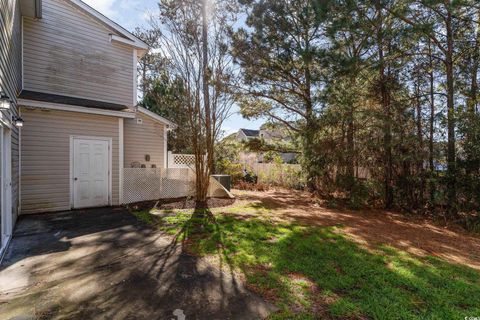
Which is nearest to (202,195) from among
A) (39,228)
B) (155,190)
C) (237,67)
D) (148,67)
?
(155,190)

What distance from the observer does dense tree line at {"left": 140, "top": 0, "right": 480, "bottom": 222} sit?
20.5ft

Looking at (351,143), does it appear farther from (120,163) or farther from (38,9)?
(38,9)

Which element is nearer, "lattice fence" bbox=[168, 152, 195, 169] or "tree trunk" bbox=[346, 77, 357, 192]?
"tree trunk" bbox=[346, 77, 357, 192]

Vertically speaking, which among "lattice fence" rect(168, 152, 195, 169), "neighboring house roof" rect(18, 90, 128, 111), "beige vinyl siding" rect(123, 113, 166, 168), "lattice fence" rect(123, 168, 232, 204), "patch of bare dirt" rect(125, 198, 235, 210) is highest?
"neighboring house roof" rect(18, 90, 128, 111)

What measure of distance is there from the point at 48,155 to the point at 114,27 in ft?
15.3

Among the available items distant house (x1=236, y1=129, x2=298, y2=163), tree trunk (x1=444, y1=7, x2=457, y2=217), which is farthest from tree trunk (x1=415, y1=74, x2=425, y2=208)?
distant house (x1=236, y1=129, x2=298, y2=163)

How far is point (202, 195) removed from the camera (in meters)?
8.10

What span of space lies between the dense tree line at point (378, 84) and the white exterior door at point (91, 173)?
2902 mm

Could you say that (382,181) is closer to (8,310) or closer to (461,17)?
(461,17)

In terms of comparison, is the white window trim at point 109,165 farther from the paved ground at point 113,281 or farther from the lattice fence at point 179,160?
the lattice fence at point 179,160

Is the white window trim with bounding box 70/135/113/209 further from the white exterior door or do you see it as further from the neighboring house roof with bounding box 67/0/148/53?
the neighboring house roof with bounding box 67/0/148/53

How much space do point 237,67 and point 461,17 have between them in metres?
6.33

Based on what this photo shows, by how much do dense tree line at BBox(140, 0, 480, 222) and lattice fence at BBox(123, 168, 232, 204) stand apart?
2.58 meters

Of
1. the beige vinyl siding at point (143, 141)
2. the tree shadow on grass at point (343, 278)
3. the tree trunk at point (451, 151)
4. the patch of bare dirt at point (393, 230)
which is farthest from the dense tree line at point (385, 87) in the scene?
the beige vinyl siding at point (143, 141)
